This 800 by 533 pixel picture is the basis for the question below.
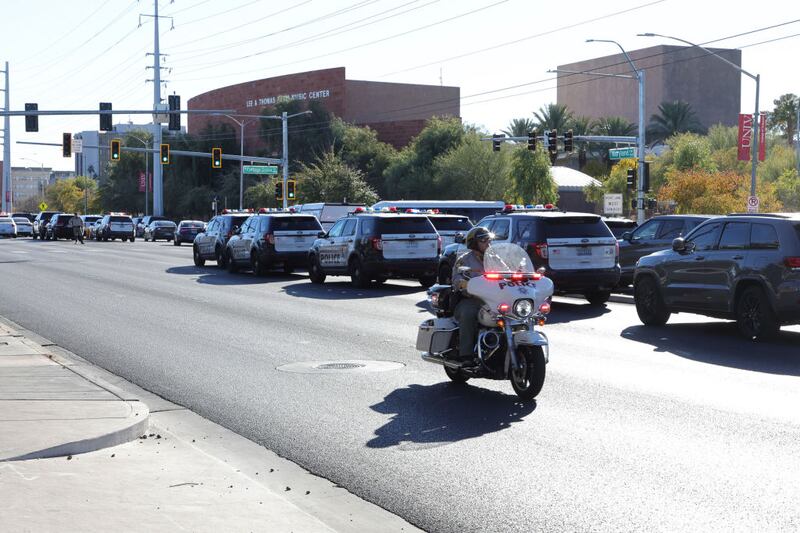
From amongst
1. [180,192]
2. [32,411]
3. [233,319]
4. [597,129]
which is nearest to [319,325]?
[233,319]

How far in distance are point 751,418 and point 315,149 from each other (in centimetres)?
9315

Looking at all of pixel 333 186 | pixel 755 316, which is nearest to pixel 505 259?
pixel 755 316

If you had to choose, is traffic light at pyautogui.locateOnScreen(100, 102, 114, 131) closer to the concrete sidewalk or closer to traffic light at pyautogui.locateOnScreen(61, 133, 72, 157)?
traffic light at pyautogui.locateOnScreen(61, 133, 72, 157)

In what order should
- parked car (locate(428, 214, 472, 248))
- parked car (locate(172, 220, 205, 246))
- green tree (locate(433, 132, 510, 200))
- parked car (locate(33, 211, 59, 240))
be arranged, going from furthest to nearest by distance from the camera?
green tree (locate(433, 132, 510, 200)) → parked car (locate(33, 211, 59, 240)) → parked car (locate(172, 220, 205, 246)) → parked car (locate(428, 214, 472, 248))

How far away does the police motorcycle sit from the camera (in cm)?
1005

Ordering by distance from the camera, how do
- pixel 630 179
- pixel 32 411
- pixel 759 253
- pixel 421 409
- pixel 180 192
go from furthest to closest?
1. pixel 180 192
2. pixel 630 179
3. pixel 759 253
4. pixel 421 409
5. pixel 32 411

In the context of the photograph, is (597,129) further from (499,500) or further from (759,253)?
(499,500)

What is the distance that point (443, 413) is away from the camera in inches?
383

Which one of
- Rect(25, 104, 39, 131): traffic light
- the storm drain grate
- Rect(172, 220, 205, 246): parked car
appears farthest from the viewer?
Rect(172, 220, 205, 246): parked car

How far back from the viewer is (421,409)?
994cm

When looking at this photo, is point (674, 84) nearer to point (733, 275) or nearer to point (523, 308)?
point (733, 275)

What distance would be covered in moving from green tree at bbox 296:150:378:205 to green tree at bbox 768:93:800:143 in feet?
135

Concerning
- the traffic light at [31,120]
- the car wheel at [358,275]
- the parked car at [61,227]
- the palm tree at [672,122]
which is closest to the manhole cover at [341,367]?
the car wheel at [358,275]

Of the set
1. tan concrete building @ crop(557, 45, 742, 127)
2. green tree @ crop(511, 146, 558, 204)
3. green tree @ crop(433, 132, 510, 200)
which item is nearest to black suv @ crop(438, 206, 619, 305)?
green tree @ crop(511, 146, 558, 204)
